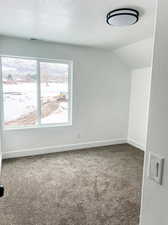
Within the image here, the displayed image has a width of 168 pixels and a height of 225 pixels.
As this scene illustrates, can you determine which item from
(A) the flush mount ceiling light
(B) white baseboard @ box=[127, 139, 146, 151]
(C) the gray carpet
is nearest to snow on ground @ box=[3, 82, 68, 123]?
(C) the gray carpet

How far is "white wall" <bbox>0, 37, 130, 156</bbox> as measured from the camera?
3.54 metres

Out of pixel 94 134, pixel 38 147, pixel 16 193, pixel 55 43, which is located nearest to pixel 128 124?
pixel 94 134

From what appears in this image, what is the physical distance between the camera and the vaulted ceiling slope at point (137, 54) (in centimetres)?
329

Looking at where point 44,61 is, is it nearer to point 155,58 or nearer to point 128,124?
point 128,124

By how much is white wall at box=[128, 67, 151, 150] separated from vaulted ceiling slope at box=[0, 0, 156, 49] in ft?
3.60

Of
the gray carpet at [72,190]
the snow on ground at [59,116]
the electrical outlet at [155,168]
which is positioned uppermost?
the electrical outlet at [155,168]

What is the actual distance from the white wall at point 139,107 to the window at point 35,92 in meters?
1.83

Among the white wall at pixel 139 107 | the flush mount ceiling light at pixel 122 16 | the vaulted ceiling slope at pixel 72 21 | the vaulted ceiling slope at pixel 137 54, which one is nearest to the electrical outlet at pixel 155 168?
the vaulted ceiling slope at pixel 72 21

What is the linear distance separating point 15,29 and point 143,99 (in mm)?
3278

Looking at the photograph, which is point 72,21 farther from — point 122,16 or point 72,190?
point 72,190

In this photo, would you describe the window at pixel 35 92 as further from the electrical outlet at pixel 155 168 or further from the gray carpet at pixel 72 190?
the electrical outlet at pixel 155 168

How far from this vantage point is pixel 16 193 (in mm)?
2363

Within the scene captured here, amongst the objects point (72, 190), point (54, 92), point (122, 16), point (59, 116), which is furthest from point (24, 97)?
point (122, 16)

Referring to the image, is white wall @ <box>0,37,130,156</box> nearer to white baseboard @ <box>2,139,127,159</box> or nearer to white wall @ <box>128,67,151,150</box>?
white baseboard @ <box>2,139,127,159</box>
